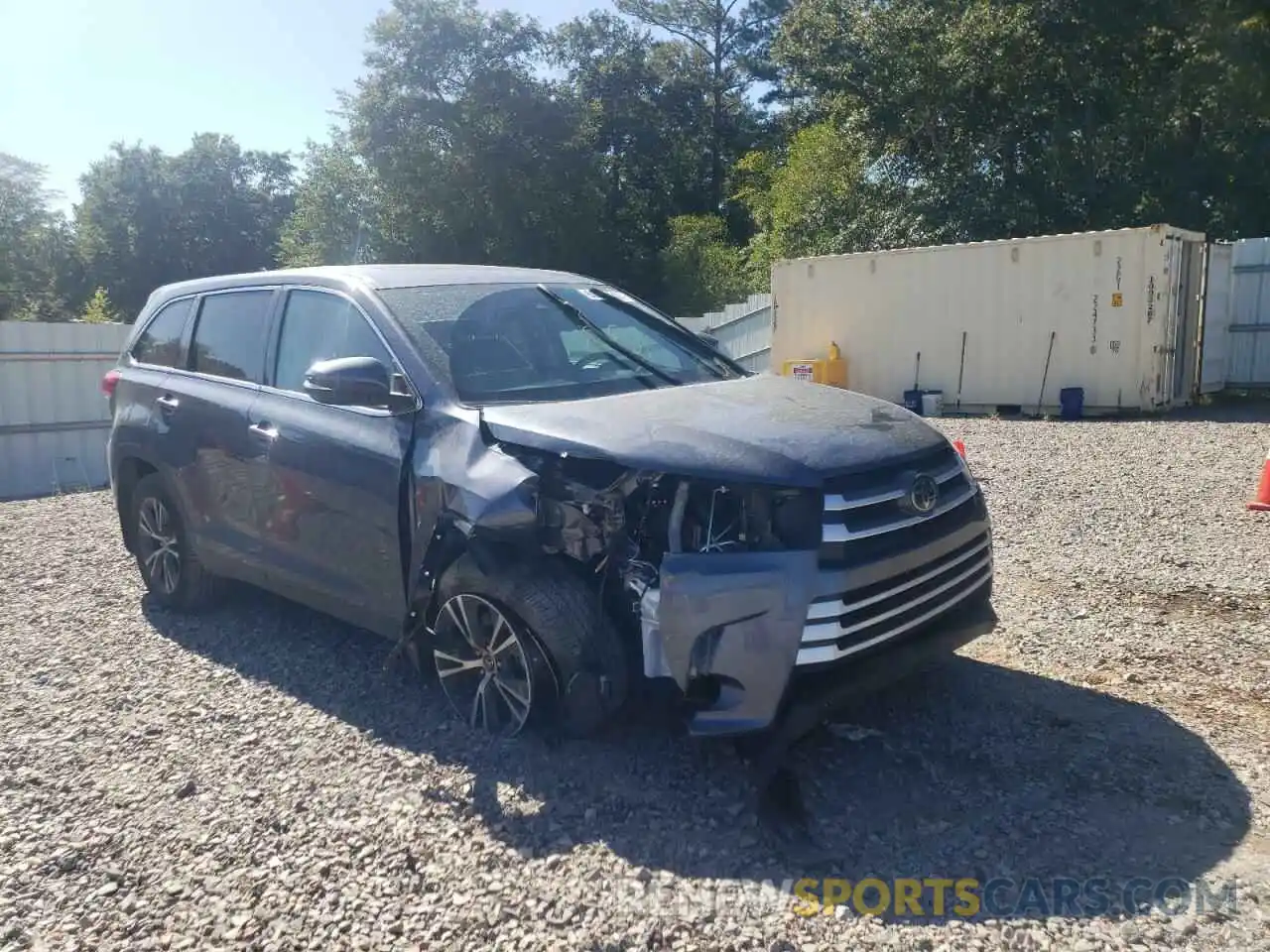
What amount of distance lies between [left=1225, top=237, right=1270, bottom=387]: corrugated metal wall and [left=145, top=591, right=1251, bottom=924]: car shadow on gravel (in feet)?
43.2

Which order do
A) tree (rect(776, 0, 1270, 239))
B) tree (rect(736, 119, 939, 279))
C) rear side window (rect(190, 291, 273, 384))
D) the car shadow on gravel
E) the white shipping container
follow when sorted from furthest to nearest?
tree (rect(736, 119, 939, 279)) → tree (rect(776, 0, 1270, 239)) → the white shipping container → rear side window (rect(190, 291, 273, 384)) → the car shadow on gravel

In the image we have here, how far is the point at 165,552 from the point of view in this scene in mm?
5789

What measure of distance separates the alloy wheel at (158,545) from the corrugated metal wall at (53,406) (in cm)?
748

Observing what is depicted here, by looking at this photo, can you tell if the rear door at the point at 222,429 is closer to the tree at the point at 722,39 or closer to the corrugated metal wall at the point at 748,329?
the corrugated metal wall at the point at 748,329

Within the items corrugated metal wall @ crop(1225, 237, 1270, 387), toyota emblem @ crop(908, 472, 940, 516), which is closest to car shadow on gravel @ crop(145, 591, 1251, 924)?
toyota emblem @ crop(908, 472, 940, 516)

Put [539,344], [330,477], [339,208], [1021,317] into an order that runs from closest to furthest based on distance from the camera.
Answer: [330,477] < [539,344] < [1021,317] < [339,208]

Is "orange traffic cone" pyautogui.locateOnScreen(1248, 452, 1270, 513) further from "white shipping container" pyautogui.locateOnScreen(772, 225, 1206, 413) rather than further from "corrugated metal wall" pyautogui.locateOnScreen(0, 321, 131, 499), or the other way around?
"corrugated metal wall" pyautogui.locateOnScreen(0, 321, 131, 499)

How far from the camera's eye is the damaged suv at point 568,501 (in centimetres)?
339

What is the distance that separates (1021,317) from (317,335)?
12.1 metres

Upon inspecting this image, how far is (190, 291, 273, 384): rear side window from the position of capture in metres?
5.16

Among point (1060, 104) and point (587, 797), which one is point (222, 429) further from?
point (1060, 104)

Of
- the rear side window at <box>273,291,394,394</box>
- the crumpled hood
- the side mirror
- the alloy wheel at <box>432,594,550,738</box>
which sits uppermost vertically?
the rear side window at <box>273,291,394,394</box>

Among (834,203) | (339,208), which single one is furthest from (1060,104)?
(339,208)

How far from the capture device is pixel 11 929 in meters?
3.03
